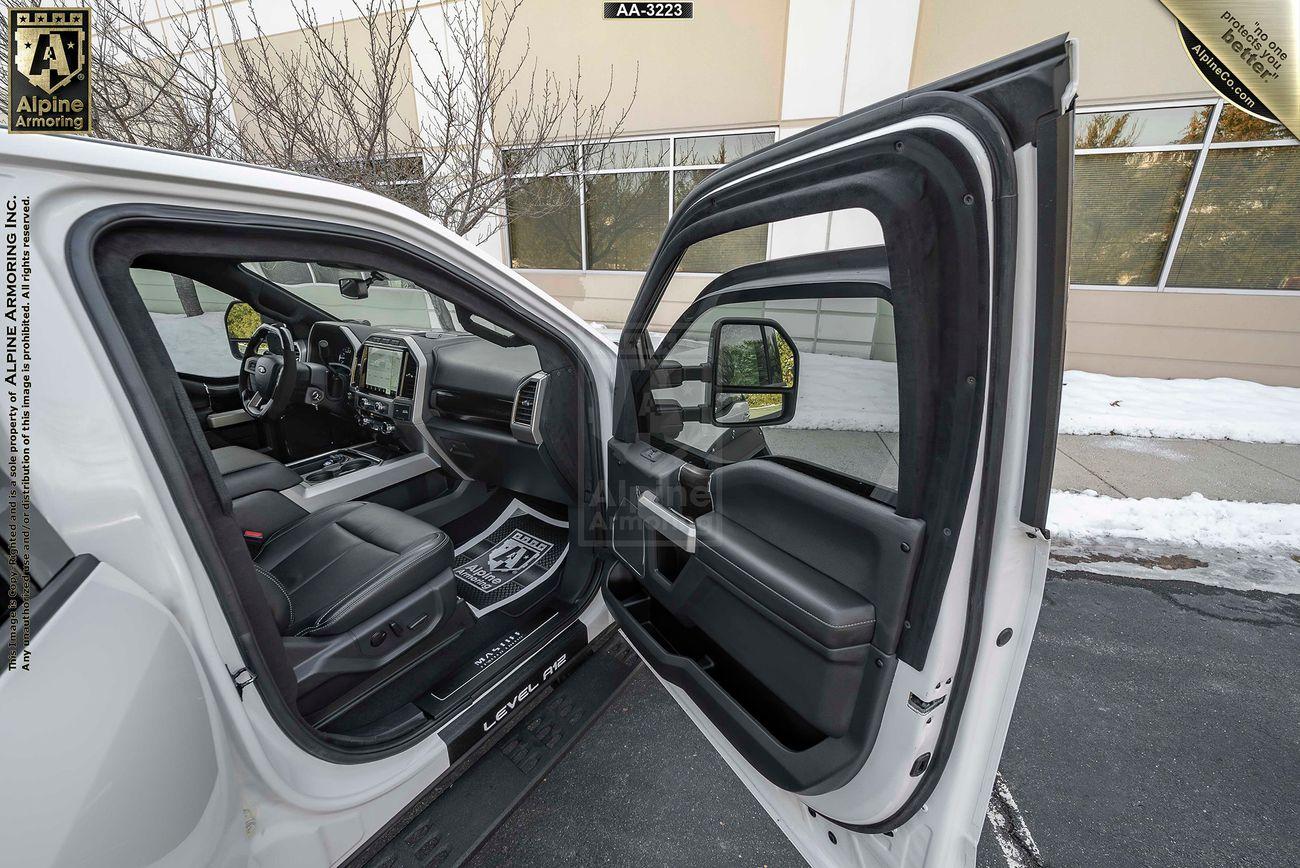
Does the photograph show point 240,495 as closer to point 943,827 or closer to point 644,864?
point 644,864

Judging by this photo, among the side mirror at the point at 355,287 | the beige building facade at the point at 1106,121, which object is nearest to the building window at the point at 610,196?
the beige building facade at the point at 1106,121

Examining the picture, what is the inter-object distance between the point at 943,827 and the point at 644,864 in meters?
0.96

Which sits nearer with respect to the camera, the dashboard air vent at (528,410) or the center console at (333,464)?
the dashboard air vent at (528,410)

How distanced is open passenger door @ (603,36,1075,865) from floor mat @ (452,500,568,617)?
109 centimetres

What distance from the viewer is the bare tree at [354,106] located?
168 inches

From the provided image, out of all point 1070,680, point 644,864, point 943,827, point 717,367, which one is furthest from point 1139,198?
point 644,864

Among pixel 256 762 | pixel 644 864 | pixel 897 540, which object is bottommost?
pixel 644 864

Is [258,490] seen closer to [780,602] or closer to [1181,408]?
[780,602]

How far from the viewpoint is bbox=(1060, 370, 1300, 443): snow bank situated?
518 centimetres

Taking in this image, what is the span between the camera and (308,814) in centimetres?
124

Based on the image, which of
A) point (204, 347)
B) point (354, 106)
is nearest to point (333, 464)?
point (204, 347)

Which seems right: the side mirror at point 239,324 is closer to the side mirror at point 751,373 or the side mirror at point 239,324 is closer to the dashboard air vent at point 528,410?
the dashboard air vent at point 528,410

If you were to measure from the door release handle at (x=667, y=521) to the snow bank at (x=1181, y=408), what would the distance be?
5646 mm

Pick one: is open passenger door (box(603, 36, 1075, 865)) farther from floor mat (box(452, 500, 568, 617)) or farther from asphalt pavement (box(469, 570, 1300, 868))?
floor mat (box(452, 500, 568, 617))
